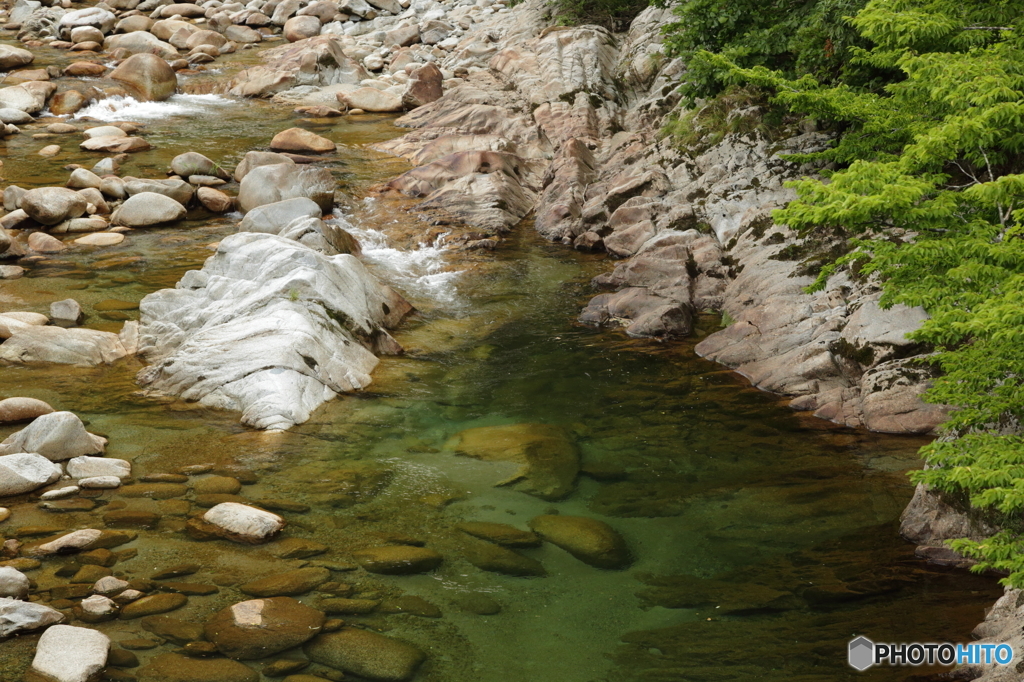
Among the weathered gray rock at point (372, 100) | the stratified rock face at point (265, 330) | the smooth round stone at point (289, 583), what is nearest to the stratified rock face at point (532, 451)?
the stratified rock face at point (265, 330)

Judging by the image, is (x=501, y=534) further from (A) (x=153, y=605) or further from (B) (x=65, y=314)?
(B) (x=65, y=314)

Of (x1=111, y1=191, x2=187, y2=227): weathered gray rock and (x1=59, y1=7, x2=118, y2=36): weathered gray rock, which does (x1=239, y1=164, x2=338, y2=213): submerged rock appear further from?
(x1=59, y1=7, x2=118, y2=36): weathered gray rock

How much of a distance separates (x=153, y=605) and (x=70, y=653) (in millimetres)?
706

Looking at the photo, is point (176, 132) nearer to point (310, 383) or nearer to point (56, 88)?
point (56, 88)

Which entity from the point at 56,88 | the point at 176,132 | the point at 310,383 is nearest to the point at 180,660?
the point at 310,383

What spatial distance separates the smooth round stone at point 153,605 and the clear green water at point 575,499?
116 millimetres

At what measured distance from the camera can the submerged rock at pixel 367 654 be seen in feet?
17.7

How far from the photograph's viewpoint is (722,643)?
5.72 m

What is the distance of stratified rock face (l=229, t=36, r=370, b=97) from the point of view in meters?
24.6

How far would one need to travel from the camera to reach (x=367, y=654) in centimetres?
551

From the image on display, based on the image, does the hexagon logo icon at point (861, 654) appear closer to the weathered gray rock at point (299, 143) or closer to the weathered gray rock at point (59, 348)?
the weathered gray rock at point (59, 348)

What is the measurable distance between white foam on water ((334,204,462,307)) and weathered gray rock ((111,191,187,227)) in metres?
3.00

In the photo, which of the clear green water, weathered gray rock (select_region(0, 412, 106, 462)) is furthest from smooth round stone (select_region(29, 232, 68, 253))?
weathered gray rock (select_region(0, 412, 106, 462))

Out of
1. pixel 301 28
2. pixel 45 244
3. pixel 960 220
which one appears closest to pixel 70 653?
pixel 960 220
